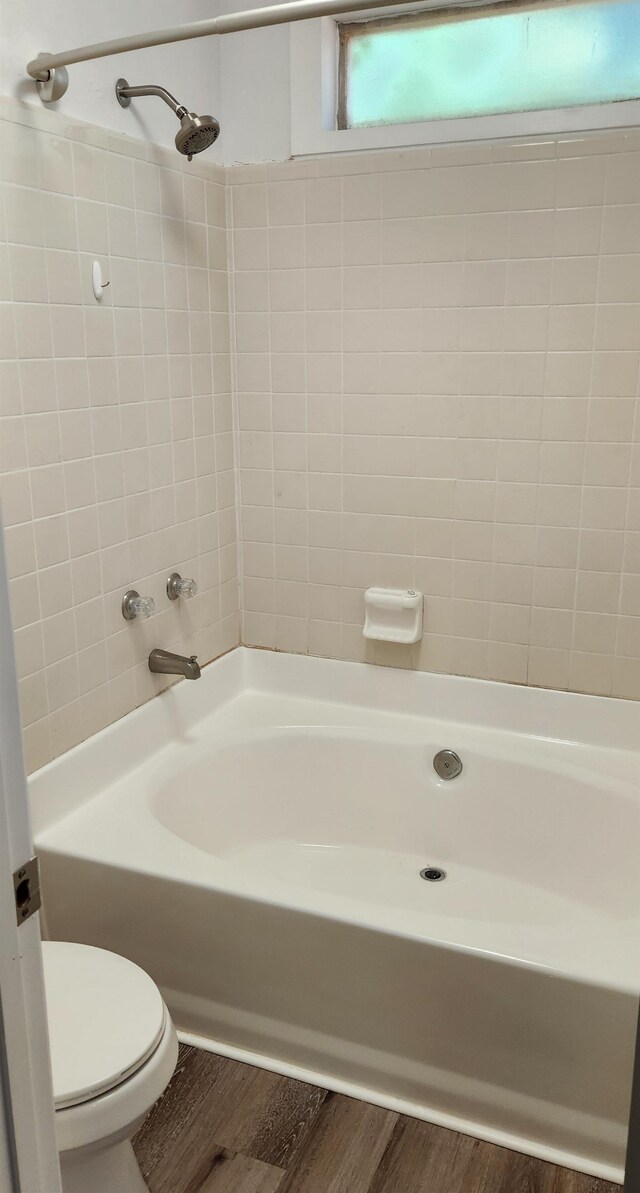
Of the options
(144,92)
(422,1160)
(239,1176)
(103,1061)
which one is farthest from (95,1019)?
(144,92)

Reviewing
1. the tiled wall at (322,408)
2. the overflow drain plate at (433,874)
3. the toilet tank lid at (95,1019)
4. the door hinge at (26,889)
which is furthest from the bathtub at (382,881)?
the door hinge at (26,889)

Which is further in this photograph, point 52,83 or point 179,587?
point 179,587

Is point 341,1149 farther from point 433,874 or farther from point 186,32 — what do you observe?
point 186,32

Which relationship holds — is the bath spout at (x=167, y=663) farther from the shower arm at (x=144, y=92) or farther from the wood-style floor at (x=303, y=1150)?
the shower arm at (x=144, y=92)

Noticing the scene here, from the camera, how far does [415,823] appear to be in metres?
2.44

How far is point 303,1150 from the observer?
167cm

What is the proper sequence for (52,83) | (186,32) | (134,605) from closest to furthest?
(186,32) < (52,83) < (134,605)

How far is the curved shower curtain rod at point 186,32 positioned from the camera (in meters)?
1.43

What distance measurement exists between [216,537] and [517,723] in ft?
3.28

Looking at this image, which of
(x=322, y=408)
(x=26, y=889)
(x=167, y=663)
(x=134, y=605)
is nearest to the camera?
(x=26, y=889)

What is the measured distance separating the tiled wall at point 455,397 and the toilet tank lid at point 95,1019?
1245 mm

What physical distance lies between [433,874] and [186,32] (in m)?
2.00

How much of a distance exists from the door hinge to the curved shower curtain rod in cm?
136

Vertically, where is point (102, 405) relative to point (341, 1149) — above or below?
above
